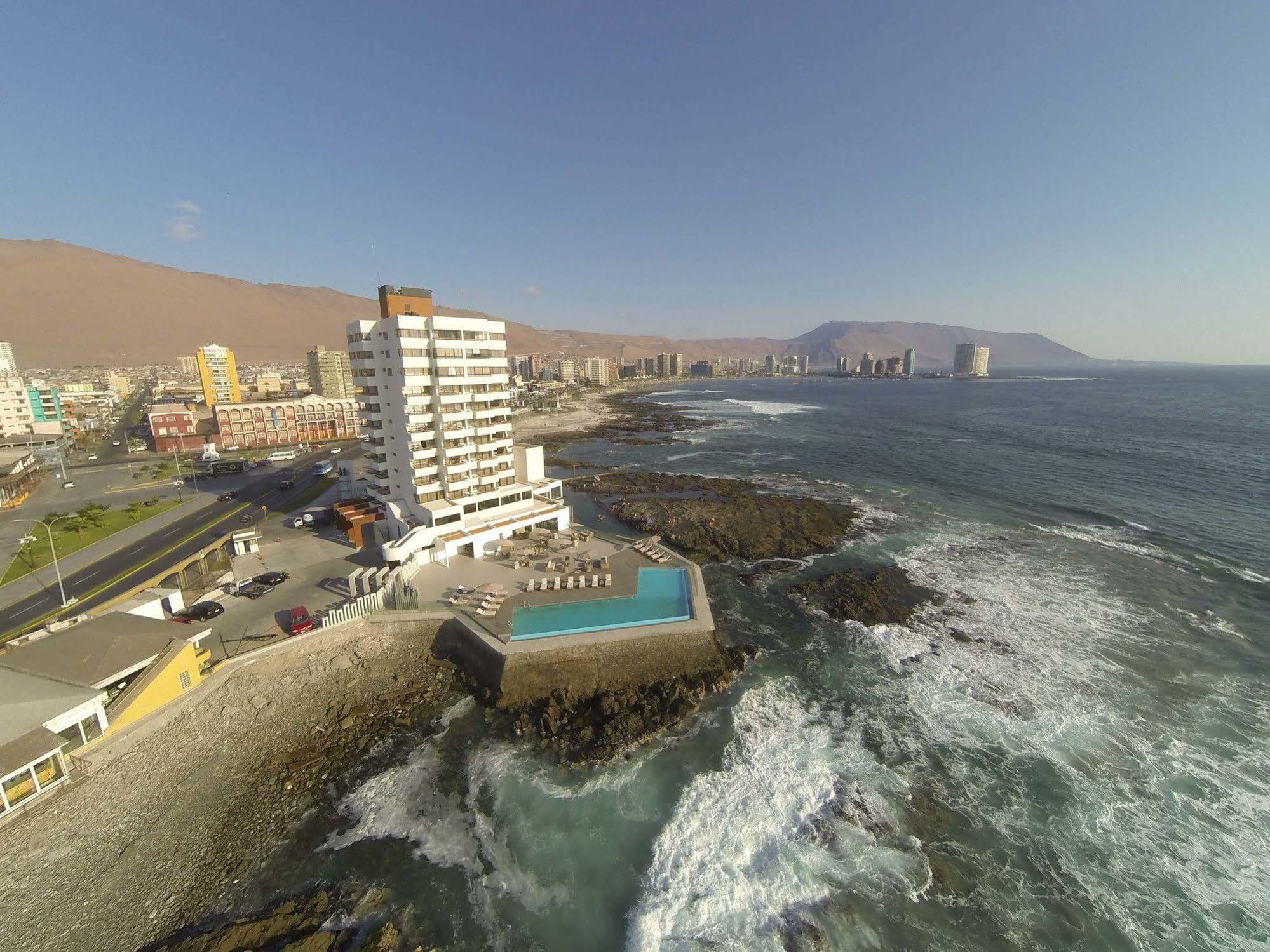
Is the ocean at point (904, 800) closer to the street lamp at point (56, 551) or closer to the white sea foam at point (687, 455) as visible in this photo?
the street lamp at point (56, 551)

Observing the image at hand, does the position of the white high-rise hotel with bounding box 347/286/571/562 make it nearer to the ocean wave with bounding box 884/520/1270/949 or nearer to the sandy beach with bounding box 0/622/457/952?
the sandy beach with bounding box 0/622/457/952

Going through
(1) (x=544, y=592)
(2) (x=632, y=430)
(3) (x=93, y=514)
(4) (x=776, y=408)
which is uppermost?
(4) (x=776, y=408)

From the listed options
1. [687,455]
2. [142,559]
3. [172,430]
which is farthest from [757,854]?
[172,430]

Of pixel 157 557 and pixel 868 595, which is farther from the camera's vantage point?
pixel 157 557

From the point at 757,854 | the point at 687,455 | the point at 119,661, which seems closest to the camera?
the point at 757,854

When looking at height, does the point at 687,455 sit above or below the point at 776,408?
below

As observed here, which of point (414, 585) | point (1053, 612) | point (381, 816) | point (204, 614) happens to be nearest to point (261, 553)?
point (204, 614)

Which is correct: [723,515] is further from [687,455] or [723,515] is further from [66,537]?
[66,537]

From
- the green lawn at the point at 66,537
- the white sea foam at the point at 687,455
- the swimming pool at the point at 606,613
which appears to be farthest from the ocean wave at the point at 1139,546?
the green lawn at the point at 66,537
